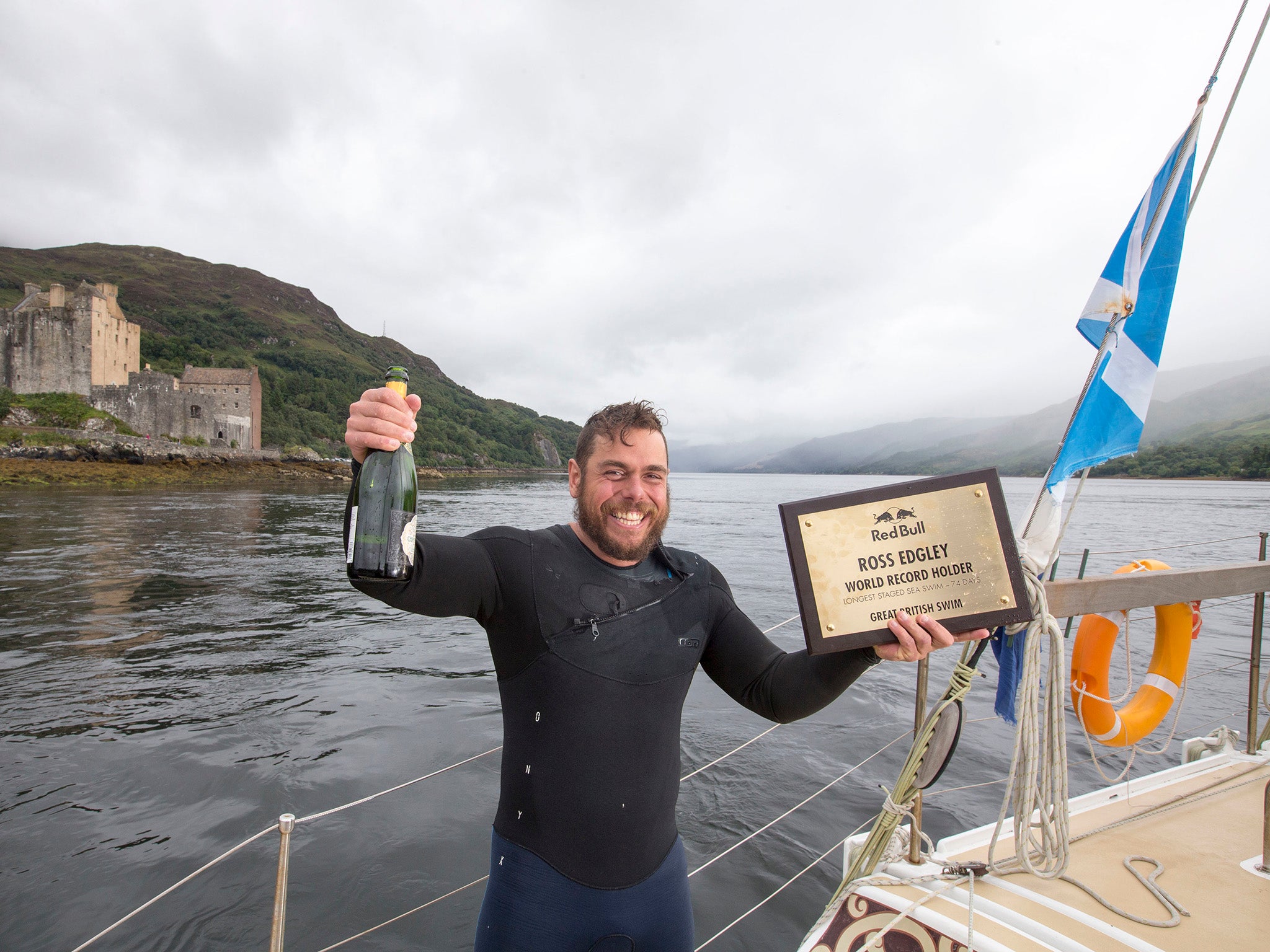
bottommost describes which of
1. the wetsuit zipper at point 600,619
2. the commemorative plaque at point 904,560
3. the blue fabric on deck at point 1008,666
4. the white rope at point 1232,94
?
the blue fabric on deck at point 1008,666

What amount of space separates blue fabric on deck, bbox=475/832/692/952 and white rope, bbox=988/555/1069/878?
3.75 ft

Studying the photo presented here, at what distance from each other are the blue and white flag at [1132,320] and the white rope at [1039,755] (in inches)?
32.7

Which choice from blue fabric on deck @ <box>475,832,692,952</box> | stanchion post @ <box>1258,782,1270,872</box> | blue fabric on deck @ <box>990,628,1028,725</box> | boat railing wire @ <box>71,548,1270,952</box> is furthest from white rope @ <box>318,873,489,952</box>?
stanchion post @ <box>1258,782,1270,872</box>

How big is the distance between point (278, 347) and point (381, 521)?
425ft

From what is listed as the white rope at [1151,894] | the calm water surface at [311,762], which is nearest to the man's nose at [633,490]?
the white rope at [1151,894]

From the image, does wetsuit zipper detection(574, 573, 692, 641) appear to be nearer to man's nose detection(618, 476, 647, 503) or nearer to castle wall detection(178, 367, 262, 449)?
man's nose detection(618, 476, 647, 503)

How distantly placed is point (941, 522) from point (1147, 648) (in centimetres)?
1206

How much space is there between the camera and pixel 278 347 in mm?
111250

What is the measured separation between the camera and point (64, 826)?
4148mm

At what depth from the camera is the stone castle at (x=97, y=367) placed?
44031mm

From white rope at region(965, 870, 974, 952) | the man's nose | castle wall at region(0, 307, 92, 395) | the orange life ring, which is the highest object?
castle wall at region(0, 307, 92, 395)

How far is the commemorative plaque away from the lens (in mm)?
1616

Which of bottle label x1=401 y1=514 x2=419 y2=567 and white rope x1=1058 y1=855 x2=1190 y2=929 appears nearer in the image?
bottle label x1=401 y1=514 x2=419 y2=567

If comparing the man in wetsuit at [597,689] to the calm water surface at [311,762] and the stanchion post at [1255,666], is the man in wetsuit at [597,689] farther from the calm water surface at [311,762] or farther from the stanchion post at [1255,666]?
the stanchion post at [1255,666]
